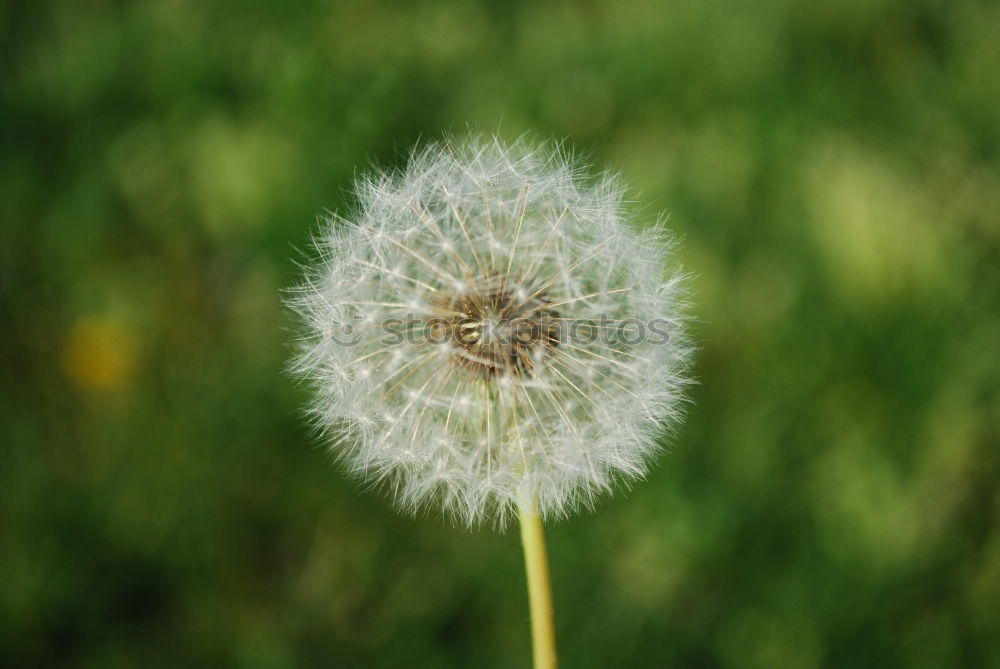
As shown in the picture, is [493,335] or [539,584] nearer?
[539,584]

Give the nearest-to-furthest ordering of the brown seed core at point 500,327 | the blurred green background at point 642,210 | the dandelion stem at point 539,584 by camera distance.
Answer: the dandelion stem at point 539,584 < the brown seed core at point 500,327 < the blurred green background at point 642,210

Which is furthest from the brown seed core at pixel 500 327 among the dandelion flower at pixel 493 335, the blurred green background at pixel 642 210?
the blurred green background at pixel 642 210

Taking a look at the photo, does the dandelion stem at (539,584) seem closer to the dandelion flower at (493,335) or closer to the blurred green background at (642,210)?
the dandelion flower at (493,335)

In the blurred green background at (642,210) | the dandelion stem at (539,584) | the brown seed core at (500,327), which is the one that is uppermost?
the blurred green background at (642,210)

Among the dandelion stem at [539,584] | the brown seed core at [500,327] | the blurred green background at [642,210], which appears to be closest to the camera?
the dandelion stem at [539,584]

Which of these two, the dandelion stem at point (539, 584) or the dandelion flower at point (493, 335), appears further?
the dandelion flower at point (493, 335)

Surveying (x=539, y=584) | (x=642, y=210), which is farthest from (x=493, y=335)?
(x=642, y=210)

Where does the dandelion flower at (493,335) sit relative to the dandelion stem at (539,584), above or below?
above

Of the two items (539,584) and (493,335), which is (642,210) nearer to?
(493,335)
